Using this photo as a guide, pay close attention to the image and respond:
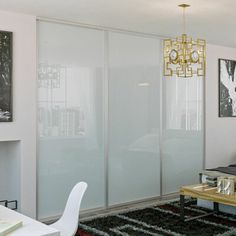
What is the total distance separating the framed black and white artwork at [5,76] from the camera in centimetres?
449

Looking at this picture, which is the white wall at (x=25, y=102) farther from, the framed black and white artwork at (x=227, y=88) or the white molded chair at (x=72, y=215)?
the framed black and white artwork at (x=227, y=88)

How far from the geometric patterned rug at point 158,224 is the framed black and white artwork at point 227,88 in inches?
90.2

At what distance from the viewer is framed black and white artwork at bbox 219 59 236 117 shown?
6.94 metres

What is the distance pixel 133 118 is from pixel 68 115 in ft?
3.55

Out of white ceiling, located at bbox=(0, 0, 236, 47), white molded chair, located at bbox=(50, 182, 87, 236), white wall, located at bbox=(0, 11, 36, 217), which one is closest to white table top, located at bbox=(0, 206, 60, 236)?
white molded chair, located at bbox=(50, 182, 87, 236)

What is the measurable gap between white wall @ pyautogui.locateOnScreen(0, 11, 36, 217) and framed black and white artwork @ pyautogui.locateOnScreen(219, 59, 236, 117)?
11.7 ft

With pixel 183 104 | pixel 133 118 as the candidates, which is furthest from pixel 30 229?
pixel 183 104

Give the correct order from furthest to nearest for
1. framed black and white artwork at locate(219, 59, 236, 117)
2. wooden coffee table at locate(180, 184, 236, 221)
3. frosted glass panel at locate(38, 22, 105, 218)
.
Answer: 1. framed black and white artwork at locate(219, 59, 236, 117)
2. frosted glass panel at locate(38, 22, 105, 218)
3. wooden coffee table at locate(180, 184, 236, 221)

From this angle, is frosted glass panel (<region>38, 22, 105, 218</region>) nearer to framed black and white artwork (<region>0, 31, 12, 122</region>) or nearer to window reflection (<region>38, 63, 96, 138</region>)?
window reflection (<region>38, 63, 96, 138</region>)

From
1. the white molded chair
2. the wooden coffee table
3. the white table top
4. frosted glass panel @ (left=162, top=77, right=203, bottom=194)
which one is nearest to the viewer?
the white table top

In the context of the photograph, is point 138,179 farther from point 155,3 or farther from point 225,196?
point 155,3

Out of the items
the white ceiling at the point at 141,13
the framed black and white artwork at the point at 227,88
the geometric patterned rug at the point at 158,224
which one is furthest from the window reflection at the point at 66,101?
the framed black and white artwork at the point at 227,88

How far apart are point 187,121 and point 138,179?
1320 millimetres

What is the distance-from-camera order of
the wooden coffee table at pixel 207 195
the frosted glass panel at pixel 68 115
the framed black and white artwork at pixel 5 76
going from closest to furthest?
the wooden coffee table at pixel 207 195
the framed black and white artwork at pixel 5 76
the frosted glass panel at pixel 68 115
